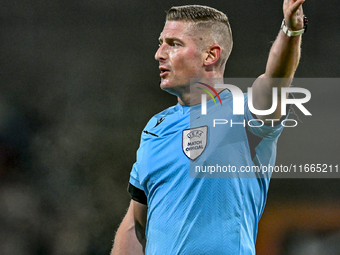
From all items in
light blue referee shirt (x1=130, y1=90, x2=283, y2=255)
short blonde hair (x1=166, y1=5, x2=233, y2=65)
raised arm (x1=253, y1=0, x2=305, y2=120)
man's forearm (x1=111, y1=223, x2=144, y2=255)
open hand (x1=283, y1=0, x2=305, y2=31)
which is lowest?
man's forearm (x1=111, y1=223, x2=144, y2=255)

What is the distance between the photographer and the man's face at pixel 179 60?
1.48 meters

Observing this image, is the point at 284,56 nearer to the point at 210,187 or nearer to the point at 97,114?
the point at 210,187

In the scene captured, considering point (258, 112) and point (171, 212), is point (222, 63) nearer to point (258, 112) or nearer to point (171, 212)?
point (258, 112)

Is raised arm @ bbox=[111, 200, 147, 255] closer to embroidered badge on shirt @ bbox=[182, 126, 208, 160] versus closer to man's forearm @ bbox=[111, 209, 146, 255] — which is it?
man's forearm @ bbox=[111, 209, 146, 255]

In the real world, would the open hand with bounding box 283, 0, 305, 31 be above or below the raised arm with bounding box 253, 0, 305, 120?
above

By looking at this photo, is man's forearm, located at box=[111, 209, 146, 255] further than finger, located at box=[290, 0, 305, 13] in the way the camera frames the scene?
Yes

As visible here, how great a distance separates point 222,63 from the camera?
155 cm

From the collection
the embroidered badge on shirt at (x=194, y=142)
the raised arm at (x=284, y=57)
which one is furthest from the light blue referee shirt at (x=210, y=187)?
the raised arm at (x=284, y=57)

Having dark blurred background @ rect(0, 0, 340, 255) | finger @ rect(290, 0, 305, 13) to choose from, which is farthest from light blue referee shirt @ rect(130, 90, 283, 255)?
dark blurred background @ rect(0, 0, 340, 255)

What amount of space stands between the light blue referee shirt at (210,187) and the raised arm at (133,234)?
0.23 metres

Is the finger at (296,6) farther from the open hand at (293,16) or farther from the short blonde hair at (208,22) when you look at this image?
the short blonde hair at (208,22)

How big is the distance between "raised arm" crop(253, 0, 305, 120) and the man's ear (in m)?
0.44

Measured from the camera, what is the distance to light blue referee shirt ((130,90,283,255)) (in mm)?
1156

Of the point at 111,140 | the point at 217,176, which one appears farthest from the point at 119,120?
the point at 217,176
